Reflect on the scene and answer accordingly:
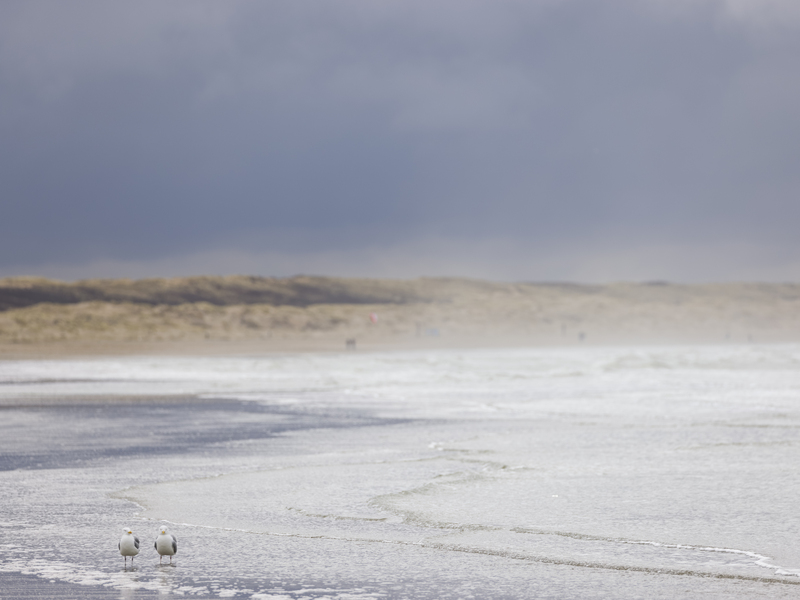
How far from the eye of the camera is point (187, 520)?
23.7 feet

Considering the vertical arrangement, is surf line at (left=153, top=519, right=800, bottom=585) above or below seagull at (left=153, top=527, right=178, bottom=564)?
below

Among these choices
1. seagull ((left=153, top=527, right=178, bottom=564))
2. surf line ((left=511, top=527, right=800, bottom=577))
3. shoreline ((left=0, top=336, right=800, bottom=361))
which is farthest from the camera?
shoreline ((left=0, top=336, right=800, bottom=361))

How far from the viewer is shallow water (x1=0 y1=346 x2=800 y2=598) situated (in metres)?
5.48

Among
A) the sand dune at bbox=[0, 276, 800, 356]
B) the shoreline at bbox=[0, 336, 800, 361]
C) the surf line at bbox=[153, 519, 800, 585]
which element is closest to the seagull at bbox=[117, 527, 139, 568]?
the surf line at bbox=[153, 519, 800, 585]

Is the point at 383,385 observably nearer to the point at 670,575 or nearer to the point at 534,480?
the point at 534,480

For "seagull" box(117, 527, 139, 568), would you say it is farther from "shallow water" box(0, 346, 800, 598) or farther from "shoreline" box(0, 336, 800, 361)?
"shoreline" box(0, 336, 800, 361)

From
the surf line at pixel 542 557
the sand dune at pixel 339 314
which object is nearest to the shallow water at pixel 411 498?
the surf line at pixel 542 557

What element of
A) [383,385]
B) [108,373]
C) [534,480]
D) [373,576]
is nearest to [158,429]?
[534,480]

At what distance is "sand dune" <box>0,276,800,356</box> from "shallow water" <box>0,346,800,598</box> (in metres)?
71.5

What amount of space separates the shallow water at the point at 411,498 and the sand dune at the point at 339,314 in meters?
71.5

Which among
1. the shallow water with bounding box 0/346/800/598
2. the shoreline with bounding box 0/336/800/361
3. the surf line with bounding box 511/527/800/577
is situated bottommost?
the shoreline with bounding box 0/336/800/361

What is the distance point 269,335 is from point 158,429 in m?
89.5

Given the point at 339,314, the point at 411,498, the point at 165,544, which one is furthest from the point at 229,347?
the point at 165,544

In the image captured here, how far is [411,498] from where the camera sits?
805cm
